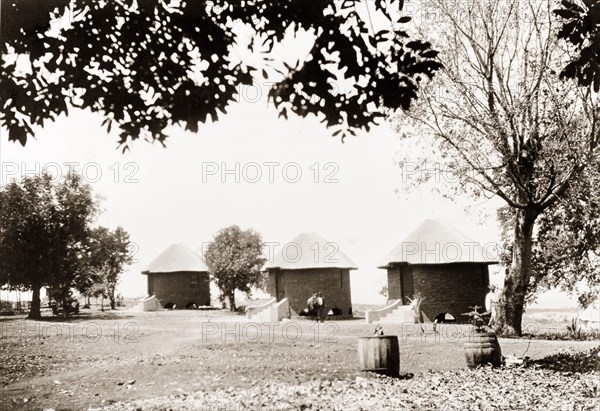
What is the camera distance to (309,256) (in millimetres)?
32562

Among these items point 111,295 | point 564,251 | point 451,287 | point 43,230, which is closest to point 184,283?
point 451,287

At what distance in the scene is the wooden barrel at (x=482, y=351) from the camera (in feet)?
42.5

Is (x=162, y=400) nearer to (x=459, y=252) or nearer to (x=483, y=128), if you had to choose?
(x=483, y=128)

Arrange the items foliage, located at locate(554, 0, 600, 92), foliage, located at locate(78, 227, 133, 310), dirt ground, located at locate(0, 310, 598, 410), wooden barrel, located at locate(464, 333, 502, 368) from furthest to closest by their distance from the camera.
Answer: wooden barrel, located at locate(464, 333, 502, 368), foliage, located at locate(78, 227, 133, 310), dirt ground, located at locate(0, 310, 598, 410), foliage, located at locate(554, 0, 600, 92)

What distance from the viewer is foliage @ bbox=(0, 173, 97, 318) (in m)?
9.75

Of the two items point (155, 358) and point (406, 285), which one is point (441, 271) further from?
point (155, 358)

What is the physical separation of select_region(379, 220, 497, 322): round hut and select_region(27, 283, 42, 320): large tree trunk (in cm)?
2008

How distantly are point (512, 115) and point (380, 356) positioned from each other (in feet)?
33.4

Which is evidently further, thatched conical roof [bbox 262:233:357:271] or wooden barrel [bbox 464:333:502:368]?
thatched conical roof [bbox 262:233:357:271]

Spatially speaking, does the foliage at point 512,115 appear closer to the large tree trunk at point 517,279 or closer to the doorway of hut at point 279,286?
the large tree trunk at point 517,279

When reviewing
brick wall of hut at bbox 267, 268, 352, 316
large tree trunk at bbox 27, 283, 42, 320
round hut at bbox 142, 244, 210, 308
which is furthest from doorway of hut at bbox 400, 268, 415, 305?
large tree trunk at bbox 27, 283, 42, 320

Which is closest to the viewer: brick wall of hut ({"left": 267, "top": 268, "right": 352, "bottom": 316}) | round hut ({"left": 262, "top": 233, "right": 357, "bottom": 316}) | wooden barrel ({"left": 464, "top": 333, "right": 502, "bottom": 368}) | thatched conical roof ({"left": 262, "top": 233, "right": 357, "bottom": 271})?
wooden barrel ({"left": 464, "top": 333, "right": 502, "bottom": 368})

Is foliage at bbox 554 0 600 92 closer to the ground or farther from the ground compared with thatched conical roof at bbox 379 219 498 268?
farther from the ground

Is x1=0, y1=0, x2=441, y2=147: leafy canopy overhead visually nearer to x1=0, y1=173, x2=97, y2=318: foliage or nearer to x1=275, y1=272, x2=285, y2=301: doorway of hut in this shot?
x1=0, y1=173, x2=97, y2=318: foliage
